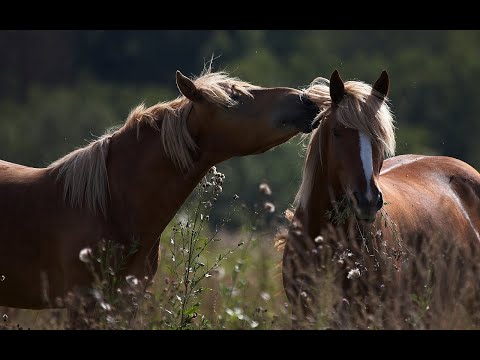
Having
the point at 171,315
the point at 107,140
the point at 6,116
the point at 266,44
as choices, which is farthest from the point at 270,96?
the point at 266,44

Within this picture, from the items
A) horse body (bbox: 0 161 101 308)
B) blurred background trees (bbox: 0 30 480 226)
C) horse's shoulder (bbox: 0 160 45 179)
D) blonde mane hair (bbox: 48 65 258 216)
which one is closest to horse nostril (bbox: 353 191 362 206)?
blonde mane hair (bbox: 48 65 258 216)

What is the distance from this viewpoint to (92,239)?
613cm

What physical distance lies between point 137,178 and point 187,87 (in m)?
0.66

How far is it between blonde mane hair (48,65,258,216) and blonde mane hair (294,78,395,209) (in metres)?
0.48

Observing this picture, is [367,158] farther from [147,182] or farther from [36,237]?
[36,237]

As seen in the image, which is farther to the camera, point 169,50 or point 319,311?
point 169,50

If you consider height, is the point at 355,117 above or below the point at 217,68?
below

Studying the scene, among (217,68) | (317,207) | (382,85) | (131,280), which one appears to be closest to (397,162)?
(382,85)

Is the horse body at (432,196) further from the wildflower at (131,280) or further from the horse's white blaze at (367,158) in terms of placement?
the wildflower at (131,280)

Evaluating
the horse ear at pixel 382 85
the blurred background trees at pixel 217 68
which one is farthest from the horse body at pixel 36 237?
the blurred background trees at pixel 217 68

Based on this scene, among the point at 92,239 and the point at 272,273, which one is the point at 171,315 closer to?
the point at 92,239

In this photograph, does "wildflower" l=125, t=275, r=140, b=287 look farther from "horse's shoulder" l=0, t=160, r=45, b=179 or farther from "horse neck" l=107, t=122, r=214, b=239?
"horse's shoulder" l=0, t=160, r=45, b=179

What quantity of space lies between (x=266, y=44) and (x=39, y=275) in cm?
4343

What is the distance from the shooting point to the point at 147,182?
634 cm
